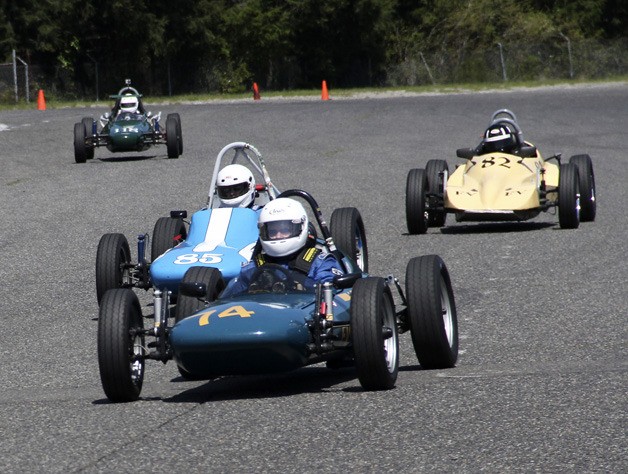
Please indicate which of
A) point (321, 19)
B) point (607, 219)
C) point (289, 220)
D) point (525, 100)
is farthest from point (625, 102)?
point (289, 220)

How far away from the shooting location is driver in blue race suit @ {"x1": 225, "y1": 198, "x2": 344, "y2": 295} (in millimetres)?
9016

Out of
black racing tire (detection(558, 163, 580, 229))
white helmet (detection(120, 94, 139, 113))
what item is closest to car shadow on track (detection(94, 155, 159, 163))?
white helmet (detection(120, 94, 139, 113))

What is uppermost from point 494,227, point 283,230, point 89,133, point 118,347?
point 283,230

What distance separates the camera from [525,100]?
40625mm

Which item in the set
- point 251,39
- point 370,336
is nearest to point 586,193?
point 370,336

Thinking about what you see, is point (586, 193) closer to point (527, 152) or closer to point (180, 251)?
point (527, 152)

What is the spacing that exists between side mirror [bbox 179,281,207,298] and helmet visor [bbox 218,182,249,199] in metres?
3.90

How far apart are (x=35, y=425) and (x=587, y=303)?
5.42m

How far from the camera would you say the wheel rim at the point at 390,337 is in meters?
8.08

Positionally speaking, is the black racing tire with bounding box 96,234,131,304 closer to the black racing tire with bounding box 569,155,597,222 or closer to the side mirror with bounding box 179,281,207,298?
the side mirror with bounding box 179,281,207,298

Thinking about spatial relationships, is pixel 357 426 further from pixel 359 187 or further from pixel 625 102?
pixel 625 102

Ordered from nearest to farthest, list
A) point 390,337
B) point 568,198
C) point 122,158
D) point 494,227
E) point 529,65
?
point 390,337 → point 568,198 → point 494,227 → point 122,158 → point 529,65

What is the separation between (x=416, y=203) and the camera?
1617cm

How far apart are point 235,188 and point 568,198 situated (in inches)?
203
